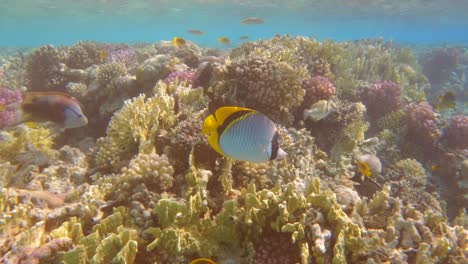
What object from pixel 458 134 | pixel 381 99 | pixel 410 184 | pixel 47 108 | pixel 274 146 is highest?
pixel 274 146

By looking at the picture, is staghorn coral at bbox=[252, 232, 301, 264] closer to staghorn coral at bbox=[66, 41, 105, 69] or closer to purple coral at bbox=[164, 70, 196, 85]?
purple coral at bbox=[164, 70, 196, 85]

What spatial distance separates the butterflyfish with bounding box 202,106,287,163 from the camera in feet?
6.73

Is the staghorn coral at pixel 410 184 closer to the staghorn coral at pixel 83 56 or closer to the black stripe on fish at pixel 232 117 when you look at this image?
the black stripe on fish at pixel 232 117

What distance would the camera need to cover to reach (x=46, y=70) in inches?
360

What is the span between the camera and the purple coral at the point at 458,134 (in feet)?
25.1

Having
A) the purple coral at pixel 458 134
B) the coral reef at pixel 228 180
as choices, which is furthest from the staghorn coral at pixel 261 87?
the purple coral at pixel 458 134

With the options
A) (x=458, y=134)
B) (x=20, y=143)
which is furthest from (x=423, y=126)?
(x=20, y=143)

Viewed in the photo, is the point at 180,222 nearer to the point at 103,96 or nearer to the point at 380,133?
the point at 103,96

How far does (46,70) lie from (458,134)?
39.9 ft

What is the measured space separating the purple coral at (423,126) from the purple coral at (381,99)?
582 millimetres

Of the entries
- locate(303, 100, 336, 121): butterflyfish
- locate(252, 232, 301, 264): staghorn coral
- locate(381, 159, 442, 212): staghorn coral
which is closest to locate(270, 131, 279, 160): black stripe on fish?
locate(252, 232, 301, 264): staghorn coral

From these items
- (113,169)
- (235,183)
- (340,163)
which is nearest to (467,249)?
(340,163)

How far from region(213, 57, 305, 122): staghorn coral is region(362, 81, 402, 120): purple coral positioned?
430 centimetres

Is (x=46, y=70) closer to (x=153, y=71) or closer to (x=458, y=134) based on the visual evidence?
(x=153, y=71)
